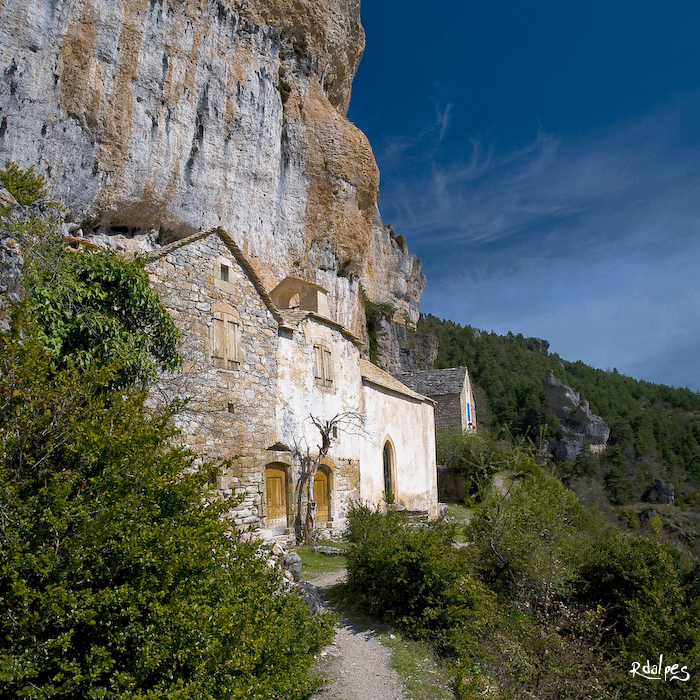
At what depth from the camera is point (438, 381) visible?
103ft

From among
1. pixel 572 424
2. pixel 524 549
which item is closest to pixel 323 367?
pixel 524 549

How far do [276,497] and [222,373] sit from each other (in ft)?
12.2

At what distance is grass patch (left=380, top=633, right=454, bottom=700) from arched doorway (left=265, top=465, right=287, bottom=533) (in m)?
5.64

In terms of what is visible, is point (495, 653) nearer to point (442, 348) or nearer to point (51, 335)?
point (51, 335)

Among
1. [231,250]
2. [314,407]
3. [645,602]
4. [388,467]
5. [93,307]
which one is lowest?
[645,602]

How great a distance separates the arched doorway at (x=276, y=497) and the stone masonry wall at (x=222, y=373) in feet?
2.37

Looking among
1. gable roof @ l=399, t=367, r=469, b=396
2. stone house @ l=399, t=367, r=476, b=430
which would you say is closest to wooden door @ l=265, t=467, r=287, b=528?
stone house @ l=399, t=367, r=476, b=430

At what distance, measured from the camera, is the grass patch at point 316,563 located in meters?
10.6

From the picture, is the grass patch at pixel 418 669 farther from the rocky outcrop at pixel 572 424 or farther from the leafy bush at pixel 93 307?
the rocky outcrop at pixel 572 424

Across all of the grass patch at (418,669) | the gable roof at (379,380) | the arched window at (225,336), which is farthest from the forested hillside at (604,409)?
the grass patch at (418,669)

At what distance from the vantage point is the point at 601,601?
10266 mm

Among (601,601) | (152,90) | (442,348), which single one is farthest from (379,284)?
(601,601)

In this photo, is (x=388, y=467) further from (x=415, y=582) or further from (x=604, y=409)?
(x=604, y=409)

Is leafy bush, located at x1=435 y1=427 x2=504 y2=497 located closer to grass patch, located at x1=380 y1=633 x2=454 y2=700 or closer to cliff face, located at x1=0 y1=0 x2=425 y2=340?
cliff face, located at x1=0 y1=0 x2=425 y2=340
